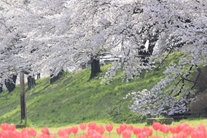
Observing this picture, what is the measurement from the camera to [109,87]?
1867 centimetres

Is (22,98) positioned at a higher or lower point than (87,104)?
higher

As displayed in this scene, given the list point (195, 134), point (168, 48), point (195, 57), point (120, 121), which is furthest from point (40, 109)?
point (195, 134)

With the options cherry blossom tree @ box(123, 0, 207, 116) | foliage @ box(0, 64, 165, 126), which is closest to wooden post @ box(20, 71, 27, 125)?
foliage @ box(0, 64, 165, 126)

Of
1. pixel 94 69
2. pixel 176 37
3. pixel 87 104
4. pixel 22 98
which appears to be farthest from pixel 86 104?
pixel 176 37

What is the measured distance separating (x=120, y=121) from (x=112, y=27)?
12.4 feet

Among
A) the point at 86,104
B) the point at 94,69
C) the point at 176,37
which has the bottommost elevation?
the point at 86,104

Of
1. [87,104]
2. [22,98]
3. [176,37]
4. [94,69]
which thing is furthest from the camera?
[94,69]

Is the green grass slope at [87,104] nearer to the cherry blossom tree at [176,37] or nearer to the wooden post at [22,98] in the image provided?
the wooden post at [22,98]

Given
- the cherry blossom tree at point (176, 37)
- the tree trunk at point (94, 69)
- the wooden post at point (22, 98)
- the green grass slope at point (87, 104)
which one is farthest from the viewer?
the tree trunk at point (94, 69)

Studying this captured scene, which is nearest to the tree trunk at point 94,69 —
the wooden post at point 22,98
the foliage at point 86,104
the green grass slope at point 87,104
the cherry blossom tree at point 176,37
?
the foliage at point 86,104

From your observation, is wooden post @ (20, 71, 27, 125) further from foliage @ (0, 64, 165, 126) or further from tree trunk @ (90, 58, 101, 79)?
tree trunk @ (90, 58, 101, 79)

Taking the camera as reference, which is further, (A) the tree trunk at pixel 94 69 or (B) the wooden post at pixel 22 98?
(A) the tree trunk at pixel 94 69

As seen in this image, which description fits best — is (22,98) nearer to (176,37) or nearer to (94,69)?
(176,37)

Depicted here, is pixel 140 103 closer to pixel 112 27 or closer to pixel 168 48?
pixel 168 48
